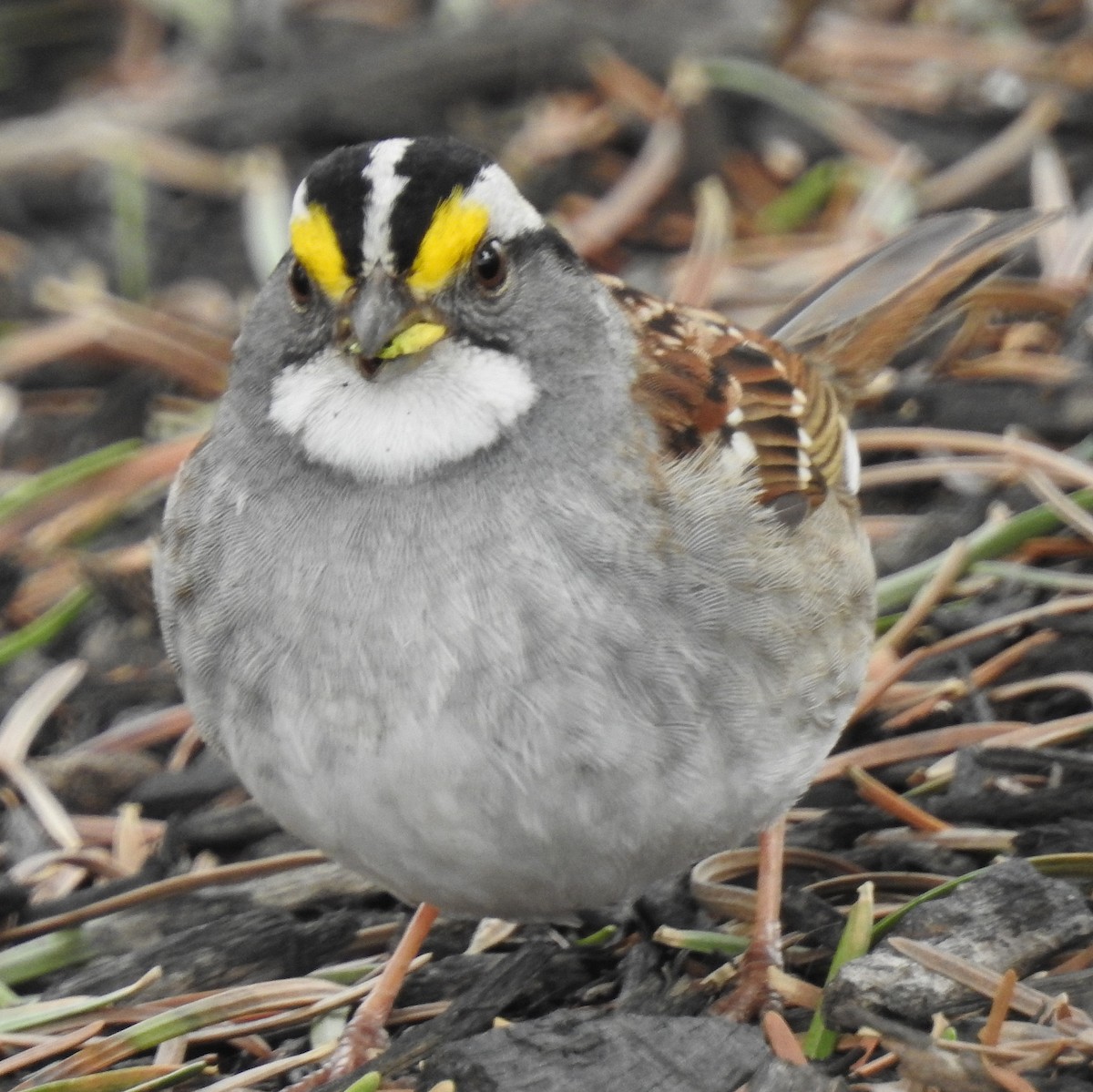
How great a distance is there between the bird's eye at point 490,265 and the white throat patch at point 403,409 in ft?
0.36

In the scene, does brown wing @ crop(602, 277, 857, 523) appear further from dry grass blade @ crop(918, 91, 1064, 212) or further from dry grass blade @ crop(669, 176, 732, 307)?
dry grass blade @ crop(918, 91, 1064, 212)

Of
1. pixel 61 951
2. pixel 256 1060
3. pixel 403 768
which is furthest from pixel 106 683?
pixel 403 768

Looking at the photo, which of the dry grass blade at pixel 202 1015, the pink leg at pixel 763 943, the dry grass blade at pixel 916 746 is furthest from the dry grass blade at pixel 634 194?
the dry grass blade at pixel 202 1015

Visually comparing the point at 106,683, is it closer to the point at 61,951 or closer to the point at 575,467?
the point at 61,951

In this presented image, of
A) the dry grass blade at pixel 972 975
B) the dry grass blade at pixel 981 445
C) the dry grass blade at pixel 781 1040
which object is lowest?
the dry grass blade at pixel 781 1040

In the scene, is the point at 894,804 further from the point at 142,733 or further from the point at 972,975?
the point at 142,733

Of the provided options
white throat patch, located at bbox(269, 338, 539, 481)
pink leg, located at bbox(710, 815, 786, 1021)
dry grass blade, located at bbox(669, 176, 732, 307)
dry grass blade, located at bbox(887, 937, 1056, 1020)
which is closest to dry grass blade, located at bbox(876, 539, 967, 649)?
pink leg, located at bbox(710, 815, 786, 1021)

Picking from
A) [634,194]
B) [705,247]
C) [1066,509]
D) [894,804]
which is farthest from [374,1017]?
→ [634,194]

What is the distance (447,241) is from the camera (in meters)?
3.12

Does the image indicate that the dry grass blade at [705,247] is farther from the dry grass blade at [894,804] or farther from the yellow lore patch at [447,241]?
the yellow lore patch at [447,241]

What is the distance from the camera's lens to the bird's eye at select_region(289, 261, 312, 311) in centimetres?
319

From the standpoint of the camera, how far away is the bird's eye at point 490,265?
3.19 metres

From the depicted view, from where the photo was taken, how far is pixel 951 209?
219 inches

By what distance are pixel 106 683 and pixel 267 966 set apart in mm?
1097
